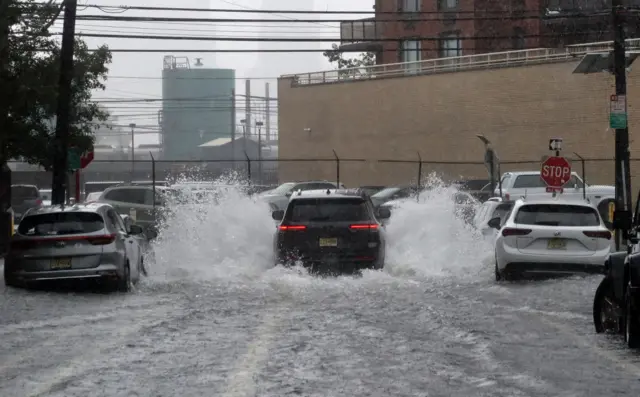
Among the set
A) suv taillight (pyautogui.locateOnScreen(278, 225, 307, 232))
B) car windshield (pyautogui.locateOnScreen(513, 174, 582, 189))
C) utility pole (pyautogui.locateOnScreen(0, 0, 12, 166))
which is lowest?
suv taillight (pyautogui.locateOnScreen(278, 225, 307, 232))

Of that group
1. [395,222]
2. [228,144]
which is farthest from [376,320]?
[228,144]

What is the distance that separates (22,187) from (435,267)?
77.9 ft

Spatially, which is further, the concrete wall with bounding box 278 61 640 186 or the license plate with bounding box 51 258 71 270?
the concrete wall with bounding box 278 61 640 186

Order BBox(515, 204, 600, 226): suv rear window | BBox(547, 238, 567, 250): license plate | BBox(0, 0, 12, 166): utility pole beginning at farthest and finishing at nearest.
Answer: BBox(0, 0, 12, 166): utility pole
BBox(515, 204, 600, 226): suv rear window
BBox(547, 238, 567, 250): license plate

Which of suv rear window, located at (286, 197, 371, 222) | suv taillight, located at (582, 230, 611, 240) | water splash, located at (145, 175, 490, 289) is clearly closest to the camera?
suv taillight, located at (582, 230, 611, 240)

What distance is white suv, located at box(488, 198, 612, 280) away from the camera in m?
21.2

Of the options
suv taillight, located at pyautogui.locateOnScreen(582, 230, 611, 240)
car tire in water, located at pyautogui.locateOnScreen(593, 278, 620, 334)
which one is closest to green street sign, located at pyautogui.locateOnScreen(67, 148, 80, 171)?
suv taillight, located at pyautogui.locateOnScreen(582, 230, 611, 240)

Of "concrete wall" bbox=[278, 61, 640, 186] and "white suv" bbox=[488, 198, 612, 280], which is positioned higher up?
"concrete wall" bbox=[278, 61, 640, 186]

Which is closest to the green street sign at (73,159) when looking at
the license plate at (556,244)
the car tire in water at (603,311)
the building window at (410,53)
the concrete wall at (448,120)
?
the license plate at (556,244)

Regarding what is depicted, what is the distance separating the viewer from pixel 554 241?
21.3m

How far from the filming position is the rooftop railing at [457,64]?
48.3 meters

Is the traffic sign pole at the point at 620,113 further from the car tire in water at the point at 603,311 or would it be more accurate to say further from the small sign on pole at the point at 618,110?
the car tire in water at the point at 603,311

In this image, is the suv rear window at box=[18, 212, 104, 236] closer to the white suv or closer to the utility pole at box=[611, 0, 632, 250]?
the white suv

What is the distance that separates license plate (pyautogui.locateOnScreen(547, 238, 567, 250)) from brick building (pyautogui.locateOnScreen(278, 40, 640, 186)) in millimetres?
22898
